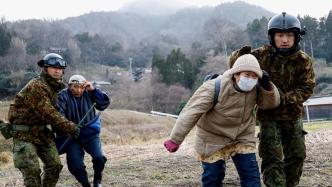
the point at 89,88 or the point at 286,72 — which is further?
the point at 89,88

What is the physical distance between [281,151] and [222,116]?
96 cm

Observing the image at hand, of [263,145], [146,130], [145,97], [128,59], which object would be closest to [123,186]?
[263,145]

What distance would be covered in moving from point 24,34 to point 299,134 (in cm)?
8269

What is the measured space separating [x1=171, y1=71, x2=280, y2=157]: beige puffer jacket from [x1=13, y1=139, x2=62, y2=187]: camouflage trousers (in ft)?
6.20

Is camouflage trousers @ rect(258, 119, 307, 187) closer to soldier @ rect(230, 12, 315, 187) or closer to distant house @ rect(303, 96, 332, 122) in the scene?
soldier @ rect(230, 12, 315, 187)

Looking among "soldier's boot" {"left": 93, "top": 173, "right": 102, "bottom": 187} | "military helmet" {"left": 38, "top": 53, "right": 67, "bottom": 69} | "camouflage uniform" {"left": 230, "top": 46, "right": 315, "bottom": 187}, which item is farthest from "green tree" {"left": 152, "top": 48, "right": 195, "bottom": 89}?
"camouflage uniform" {"left": 230, "top": 46, "right": 315, "bottom": 187}

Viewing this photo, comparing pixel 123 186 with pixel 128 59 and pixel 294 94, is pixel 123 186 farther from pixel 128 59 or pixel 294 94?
pixel 128 59

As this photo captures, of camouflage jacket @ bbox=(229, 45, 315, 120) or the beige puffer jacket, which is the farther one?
camouflage jacket @ bbox=(229, 45, 315, 120)

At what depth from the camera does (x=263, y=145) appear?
16.6ft

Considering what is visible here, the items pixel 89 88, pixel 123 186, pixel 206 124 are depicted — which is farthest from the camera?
pixel 123 186

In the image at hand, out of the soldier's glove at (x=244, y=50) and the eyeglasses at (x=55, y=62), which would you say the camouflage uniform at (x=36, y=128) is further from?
the soldier's glove at (x=244, y=50)

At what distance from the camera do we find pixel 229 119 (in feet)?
14.5

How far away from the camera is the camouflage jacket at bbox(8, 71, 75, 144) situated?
5.52 metres

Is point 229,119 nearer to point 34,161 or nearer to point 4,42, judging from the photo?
point 34,161
